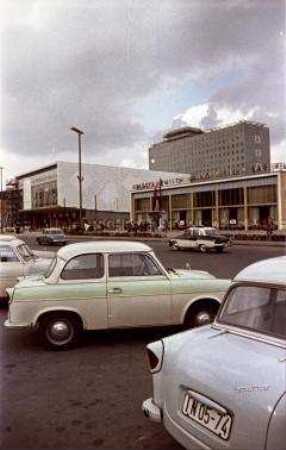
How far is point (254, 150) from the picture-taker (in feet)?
401

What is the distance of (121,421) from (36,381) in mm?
1525

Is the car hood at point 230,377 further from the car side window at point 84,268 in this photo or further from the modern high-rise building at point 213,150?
the modern high-rise building at point 213,150

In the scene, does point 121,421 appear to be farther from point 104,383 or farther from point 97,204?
point 97,204

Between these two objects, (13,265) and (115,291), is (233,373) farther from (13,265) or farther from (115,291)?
(13,265)

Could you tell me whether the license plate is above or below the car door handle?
below

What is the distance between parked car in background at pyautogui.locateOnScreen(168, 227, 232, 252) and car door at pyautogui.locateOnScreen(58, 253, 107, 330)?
2178 centimetres

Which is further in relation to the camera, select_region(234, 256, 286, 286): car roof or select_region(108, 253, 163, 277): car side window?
select_region(108, 253, 163, 277): car side window

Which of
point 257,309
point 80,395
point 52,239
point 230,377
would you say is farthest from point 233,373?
point 52,239

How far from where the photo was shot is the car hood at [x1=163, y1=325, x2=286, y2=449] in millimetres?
2867

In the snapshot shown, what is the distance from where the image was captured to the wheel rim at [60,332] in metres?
6.94

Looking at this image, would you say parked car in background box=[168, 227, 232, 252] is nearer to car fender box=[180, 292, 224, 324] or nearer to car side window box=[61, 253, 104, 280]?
car fender box=[180, 292, 224, 324]

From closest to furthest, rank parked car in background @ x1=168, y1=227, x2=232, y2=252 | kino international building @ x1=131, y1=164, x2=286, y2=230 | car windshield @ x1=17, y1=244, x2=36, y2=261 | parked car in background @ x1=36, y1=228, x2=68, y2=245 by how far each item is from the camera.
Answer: car windshield @ x1=17, y1=244, x2=36, y2=261 < parked car in background @ x1=168, y1=227, x2=232, y2=252 < parked car in background @ x1=36, y1=228, x2=68, y2=245 < kino international building @ x1=131, y1=164, x2=286, y2=230

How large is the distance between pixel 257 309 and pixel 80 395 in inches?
89.4

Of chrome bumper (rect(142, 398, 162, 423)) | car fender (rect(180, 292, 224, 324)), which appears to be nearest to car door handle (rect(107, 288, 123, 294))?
car fender (rect(180, 292, 224, 324))
